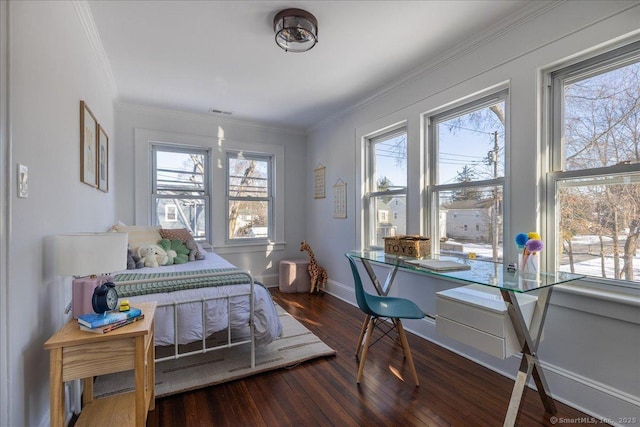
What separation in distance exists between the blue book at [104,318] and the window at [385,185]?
2.49 metres

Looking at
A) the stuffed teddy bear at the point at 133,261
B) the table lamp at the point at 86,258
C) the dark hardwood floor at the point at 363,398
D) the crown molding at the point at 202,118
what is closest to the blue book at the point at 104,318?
the table lamp at the point at 86,258

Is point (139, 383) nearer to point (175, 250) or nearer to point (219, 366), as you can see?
point (219, 366)

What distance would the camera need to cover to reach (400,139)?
10.7ft

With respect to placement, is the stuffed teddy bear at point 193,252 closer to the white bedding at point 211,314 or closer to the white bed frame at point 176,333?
the white bed frame at point 176,333

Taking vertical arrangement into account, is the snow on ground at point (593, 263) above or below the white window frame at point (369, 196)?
below

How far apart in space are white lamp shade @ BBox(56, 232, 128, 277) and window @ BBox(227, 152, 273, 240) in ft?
9.89

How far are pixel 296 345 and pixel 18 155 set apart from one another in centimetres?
214

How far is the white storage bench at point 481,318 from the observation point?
168cm

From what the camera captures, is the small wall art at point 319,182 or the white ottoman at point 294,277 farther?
the small wall art at point 319,182

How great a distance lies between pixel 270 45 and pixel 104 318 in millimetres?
2187

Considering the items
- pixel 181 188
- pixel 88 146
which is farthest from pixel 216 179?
pixel 88 146

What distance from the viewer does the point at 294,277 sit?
4293mm

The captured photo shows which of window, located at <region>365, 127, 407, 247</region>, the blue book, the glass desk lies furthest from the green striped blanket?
window, located at <region>365, 127, 407, 247</region>

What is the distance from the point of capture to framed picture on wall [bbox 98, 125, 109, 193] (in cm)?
263
